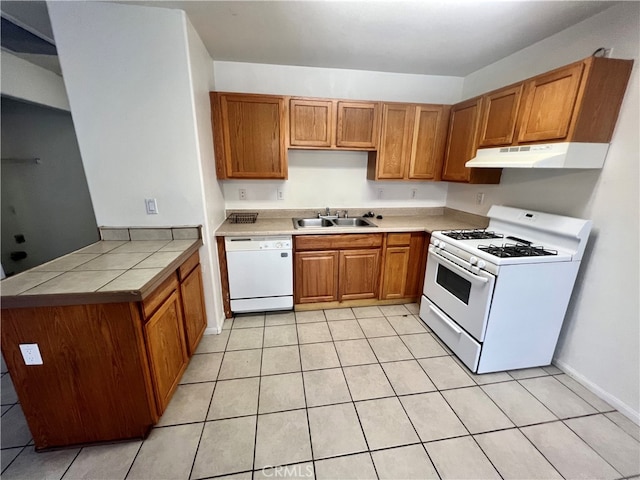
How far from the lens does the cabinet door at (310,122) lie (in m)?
2.49

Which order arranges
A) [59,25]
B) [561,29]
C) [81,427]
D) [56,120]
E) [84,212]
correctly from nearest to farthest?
1. [81,427]
2. [59,25]
3. [561,29]
4. [56,120]
5. [84,212]

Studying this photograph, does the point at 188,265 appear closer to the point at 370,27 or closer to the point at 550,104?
the point at 370,27

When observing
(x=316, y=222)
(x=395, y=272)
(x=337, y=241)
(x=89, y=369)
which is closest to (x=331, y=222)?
(x=316, y=222)

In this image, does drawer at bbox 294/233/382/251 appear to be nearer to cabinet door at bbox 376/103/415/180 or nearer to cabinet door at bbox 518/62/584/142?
cabinet door at bbox 376/103/415/180

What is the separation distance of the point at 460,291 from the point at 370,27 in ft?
6.94

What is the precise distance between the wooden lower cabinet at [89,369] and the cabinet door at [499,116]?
2.72 metres

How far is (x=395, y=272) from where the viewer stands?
9.07 ft

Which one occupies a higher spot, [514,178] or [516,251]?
[514,178]

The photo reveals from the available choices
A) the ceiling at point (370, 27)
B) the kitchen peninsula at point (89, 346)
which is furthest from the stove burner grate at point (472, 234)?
the kitchen peninsula at point (89, 346)

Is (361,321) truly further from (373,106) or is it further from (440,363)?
(373,106)

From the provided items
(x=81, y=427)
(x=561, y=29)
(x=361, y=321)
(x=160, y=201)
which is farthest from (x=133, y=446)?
(x=561, y=29)

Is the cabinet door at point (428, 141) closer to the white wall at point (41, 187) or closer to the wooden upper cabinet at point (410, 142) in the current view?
the wooden upper cabinet at point (410, 142)

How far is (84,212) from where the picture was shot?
3.24m

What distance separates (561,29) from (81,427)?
13.1 feet
